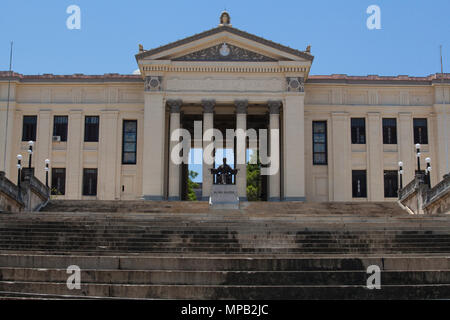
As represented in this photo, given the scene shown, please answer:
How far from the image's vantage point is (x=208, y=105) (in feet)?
126

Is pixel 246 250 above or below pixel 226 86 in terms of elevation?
below

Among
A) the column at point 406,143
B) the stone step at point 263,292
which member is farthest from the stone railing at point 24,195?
the column at point 406,143

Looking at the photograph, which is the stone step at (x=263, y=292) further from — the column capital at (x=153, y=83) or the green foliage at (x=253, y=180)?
the green foliage at (x=253, y=180)

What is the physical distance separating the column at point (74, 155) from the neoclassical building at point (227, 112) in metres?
0.07

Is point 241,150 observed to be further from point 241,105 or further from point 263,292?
point 263,292

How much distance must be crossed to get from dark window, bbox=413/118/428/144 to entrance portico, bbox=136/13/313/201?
29.7 ft

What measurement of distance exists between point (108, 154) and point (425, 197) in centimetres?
2203

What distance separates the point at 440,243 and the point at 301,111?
21318 millimetres

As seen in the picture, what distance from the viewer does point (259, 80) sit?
3859 cm

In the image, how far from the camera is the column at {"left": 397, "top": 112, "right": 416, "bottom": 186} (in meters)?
40.0

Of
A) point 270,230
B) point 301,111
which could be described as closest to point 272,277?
point 270,230

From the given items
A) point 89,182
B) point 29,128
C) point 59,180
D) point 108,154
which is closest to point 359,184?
point 108,154
